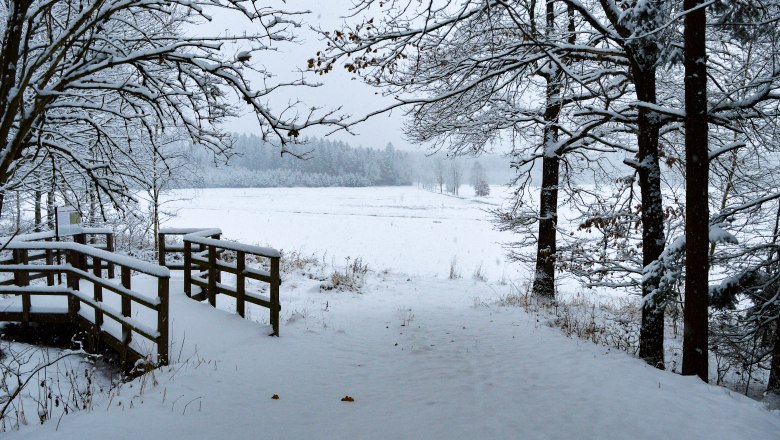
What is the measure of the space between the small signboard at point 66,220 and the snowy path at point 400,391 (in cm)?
240

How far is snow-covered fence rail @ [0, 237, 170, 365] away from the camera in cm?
548

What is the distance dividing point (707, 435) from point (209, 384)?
503 centimetres

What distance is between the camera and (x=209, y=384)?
494 cm

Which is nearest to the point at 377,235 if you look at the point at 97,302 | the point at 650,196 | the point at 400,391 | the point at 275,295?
the point at 275,295

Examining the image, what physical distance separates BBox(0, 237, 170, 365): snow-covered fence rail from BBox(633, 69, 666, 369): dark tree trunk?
6.80 meters

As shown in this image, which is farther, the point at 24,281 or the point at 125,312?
the point at 24,281

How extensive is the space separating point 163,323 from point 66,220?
4250mm

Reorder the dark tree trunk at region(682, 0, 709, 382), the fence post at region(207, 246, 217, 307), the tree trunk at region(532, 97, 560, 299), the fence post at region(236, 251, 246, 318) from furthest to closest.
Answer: the tree trunk at region(532, 97, 560, 299) → the fence post at region(207, 246, 217, 307) → the fence post at region(236, 251, 246, 318) → the dark tree trunk at region(682, 0, 709, 382)

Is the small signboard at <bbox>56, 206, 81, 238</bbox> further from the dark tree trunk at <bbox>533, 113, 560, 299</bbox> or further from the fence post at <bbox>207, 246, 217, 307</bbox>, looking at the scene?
the dark tree trunk at <bbox>533, 113, 560, 299</bbox>

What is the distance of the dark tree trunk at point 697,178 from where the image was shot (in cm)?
540

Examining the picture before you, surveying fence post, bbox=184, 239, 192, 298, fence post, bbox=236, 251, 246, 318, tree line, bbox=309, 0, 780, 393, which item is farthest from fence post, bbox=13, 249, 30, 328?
tree line, bbox=309, 0, 780, 393

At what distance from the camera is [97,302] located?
6.53m

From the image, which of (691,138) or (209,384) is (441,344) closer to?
(209,384)

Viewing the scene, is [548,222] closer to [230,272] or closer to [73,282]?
[230,272]
